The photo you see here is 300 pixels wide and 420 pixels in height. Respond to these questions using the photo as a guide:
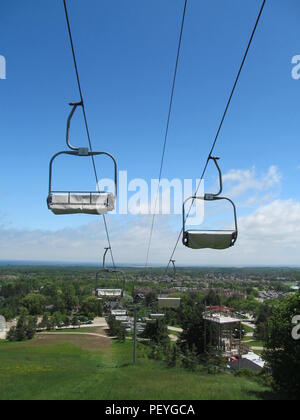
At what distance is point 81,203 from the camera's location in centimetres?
527

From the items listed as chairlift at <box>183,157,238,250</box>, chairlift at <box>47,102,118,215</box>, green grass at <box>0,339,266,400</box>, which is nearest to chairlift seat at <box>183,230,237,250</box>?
chairlift at <box>183,157,238,250</box>

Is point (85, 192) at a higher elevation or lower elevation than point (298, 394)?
higher

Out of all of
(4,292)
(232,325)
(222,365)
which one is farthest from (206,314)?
(4,292)

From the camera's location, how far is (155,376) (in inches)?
728

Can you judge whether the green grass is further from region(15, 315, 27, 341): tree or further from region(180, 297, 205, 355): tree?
region(15, 315, 27, 341): tree

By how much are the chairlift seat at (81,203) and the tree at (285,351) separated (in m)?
13.9

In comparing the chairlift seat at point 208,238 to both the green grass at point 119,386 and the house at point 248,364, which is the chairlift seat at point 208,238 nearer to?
the green grass at point 119,386

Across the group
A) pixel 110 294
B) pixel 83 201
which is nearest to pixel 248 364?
pixel 110 294

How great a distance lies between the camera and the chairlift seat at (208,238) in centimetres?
622

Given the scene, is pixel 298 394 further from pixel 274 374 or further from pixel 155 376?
pixel 155 376

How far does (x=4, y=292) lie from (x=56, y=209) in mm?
113065

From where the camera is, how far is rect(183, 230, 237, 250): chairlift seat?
6.22 m

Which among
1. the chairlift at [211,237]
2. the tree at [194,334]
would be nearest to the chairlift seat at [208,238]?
the chairlift at [211,237]

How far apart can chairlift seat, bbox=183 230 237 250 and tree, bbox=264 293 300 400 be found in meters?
11.8
